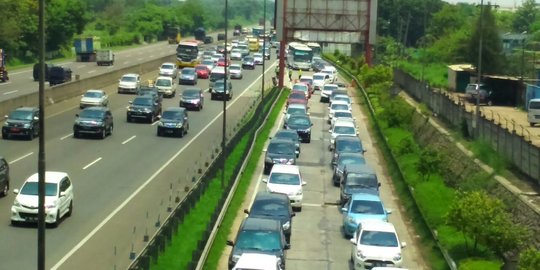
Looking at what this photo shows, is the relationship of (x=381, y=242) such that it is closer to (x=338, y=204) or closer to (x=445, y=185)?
(x=338, y=204)

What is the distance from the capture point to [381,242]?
2845 cm

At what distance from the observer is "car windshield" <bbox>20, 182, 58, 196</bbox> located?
3022 cm

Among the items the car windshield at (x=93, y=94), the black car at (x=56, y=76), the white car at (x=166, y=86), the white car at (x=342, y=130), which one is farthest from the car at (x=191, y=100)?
the white car at (x=342, y=130)

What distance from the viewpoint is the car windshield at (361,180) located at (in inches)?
1520

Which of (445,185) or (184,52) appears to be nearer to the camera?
(445,185)

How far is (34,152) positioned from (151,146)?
6.93 m

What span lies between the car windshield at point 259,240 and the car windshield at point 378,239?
2.58m

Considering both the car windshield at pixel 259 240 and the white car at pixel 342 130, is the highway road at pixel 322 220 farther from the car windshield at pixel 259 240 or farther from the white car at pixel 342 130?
the car windshield at pixel 259 240

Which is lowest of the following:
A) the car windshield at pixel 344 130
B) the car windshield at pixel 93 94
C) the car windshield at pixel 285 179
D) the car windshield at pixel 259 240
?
the car windshield at pixel 344 130

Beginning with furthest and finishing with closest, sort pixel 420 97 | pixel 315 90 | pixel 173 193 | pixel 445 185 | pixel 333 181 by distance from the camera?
pixel 315 90 < pixel 420 97 < pixel 333 181 < pixel 445 185 < pixel 173 193

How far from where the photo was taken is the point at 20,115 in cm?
4959

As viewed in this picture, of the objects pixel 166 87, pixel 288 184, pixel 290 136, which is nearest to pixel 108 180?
pixel 288 184

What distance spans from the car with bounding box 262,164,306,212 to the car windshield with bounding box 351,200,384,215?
13.3 feet

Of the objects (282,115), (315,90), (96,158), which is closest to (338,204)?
(96,158)
